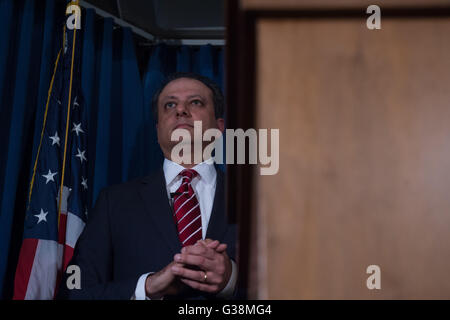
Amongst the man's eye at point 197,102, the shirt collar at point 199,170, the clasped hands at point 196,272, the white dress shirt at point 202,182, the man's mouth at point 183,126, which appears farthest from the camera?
the man's eye at point 197,102

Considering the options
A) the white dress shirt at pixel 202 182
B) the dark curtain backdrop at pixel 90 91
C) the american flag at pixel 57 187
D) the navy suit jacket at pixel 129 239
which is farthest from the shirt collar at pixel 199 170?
the dark curtain backdrop at pixel 90 91

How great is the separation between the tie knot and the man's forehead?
406mm

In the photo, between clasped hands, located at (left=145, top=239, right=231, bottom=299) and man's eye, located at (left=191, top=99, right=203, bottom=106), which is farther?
man's eye, located at (left=191, top=99, right=203, bottom=106)

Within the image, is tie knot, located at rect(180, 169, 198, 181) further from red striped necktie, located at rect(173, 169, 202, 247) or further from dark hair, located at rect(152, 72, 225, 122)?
dark hair, located at rect(152, 72, 225, 122)

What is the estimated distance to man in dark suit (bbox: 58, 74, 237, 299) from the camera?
145 centimetres

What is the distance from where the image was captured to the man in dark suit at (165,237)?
145 cm

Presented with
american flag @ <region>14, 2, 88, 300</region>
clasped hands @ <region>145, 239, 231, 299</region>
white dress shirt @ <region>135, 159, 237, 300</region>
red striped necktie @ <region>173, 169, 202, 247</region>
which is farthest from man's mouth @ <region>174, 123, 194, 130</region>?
clasped hands @ <region>145, 239, 231, 299</region>

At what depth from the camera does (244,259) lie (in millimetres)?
708

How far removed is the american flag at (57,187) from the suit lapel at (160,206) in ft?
1.43

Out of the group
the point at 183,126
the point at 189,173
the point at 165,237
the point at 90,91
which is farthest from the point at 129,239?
the point at 90,91

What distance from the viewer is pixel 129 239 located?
5.58 ft

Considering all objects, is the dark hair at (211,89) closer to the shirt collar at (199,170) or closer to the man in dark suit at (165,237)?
the man in dark suit at (165,237)

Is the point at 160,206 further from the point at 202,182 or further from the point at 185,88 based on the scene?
the point at 185,88

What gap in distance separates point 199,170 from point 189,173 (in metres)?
0.06
